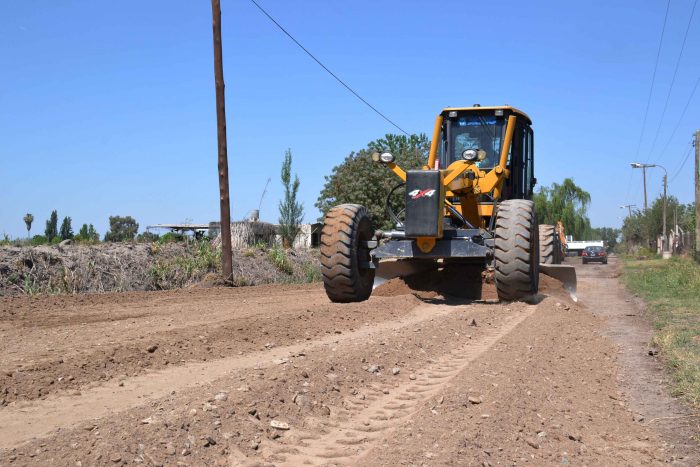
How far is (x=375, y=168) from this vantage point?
40.2m

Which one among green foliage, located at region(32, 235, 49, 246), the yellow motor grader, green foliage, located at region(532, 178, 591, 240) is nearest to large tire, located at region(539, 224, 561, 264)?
the yellow motor grader

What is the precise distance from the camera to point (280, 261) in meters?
21.4

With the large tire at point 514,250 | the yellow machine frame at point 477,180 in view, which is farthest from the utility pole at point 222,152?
the large tire at point 514,250

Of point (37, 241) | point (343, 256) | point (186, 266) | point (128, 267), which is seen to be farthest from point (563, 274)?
point (37, 241)

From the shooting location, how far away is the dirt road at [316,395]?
4.18m

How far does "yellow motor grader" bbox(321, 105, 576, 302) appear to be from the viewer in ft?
36.6

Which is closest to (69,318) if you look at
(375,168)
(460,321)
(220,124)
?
(460,321)

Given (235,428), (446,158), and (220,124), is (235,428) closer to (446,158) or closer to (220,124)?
(446,158)

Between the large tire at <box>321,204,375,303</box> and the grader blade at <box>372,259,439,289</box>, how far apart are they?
1.26 m

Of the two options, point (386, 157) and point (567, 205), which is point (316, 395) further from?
point (567, 205)

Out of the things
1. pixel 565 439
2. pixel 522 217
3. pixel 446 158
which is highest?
pixel 446 158

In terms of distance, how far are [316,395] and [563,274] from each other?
9.29 meters

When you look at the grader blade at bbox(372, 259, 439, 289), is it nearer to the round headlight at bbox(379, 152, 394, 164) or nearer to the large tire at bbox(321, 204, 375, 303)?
the large tire at bbox(321, 204, 375, 303)

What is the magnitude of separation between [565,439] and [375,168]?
35.8 m
